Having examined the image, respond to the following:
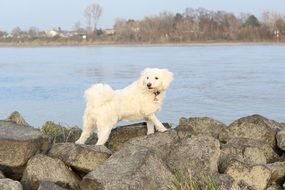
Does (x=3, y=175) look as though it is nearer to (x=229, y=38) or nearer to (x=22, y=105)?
(x=22, y=105)

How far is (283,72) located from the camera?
61.8ft

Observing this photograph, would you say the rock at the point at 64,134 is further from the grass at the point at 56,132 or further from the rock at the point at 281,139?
the rock at the point at 281,139

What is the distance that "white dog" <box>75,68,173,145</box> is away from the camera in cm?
599

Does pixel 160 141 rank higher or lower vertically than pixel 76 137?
higher

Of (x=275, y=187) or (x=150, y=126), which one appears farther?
(x=150, y=126)

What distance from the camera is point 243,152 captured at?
5.45 m

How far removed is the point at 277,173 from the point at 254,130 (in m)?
1.15

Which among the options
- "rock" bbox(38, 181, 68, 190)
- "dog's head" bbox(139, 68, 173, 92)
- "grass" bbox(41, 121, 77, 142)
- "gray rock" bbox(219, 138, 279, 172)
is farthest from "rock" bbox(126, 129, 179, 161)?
"grass" bbox(41, 121, 77, 142)

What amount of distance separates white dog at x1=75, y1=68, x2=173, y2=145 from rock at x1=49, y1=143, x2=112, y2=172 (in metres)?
0.91

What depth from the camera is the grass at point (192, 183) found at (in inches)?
170

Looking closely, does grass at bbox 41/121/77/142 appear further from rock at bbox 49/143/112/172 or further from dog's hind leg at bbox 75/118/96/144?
rock at bbox 49/143/112/172

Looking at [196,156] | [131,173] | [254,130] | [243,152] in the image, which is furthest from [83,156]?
[254,130]

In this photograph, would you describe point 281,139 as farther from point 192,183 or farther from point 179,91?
point 179,91

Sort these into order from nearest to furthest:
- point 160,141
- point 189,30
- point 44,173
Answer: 1. point 44,173
2. point 160,141
3. point 189,30
